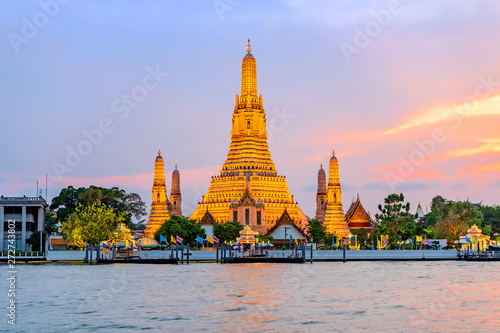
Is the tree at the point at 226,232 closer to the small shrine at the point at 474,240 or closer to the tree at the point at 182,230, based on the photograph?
the tree at the point at 182,230

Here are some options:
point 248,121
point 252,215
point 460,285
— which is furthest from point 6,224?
point 460,285

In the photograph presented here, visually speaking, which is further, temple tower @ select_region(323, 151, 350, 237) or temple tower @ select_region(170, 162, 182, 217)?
temple tower @ select_region(170, 162, 182, 217)

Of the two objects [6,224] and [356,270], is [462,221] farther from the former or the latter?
[6,224]

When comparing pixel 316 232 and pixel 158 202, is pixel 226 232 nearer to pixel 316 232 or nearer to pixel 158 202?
pixel 316 232

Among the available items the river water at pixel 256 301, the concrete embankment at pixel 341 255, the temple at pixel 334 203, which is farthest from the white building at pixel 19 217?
the temple at pixel 334 203

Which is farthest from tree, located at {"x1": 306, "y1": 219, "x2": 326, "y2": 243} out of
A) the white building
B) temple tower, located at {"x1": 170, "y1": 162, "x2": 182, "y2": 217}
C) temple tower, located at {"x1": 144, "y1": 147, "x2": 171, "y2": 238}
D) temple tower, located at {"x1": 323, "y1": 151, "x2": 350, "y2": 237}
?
the white building

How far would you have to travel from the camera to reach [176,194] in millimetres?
146625

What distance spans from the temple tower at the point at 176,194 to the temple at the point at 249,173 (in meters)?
7.58

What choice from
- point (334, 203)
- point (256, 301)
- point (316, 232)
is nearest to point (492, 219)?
point (334, 203)

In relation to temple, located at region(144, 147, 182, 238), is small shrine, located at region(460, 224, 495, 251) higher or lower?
lower

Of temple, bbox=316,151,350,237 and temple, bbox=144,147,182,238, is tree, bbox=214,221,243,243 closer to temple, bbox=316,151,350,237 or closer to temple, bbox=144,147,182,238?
temple, bbox=144,147,182,238

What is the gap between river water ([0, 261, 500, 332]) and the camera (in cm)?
4072

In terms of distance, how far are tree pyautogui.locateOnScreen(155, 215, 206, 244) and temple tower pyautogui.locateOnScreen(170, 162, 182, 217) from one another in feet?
103

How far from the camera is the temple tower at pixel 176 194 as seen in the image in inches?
5744
